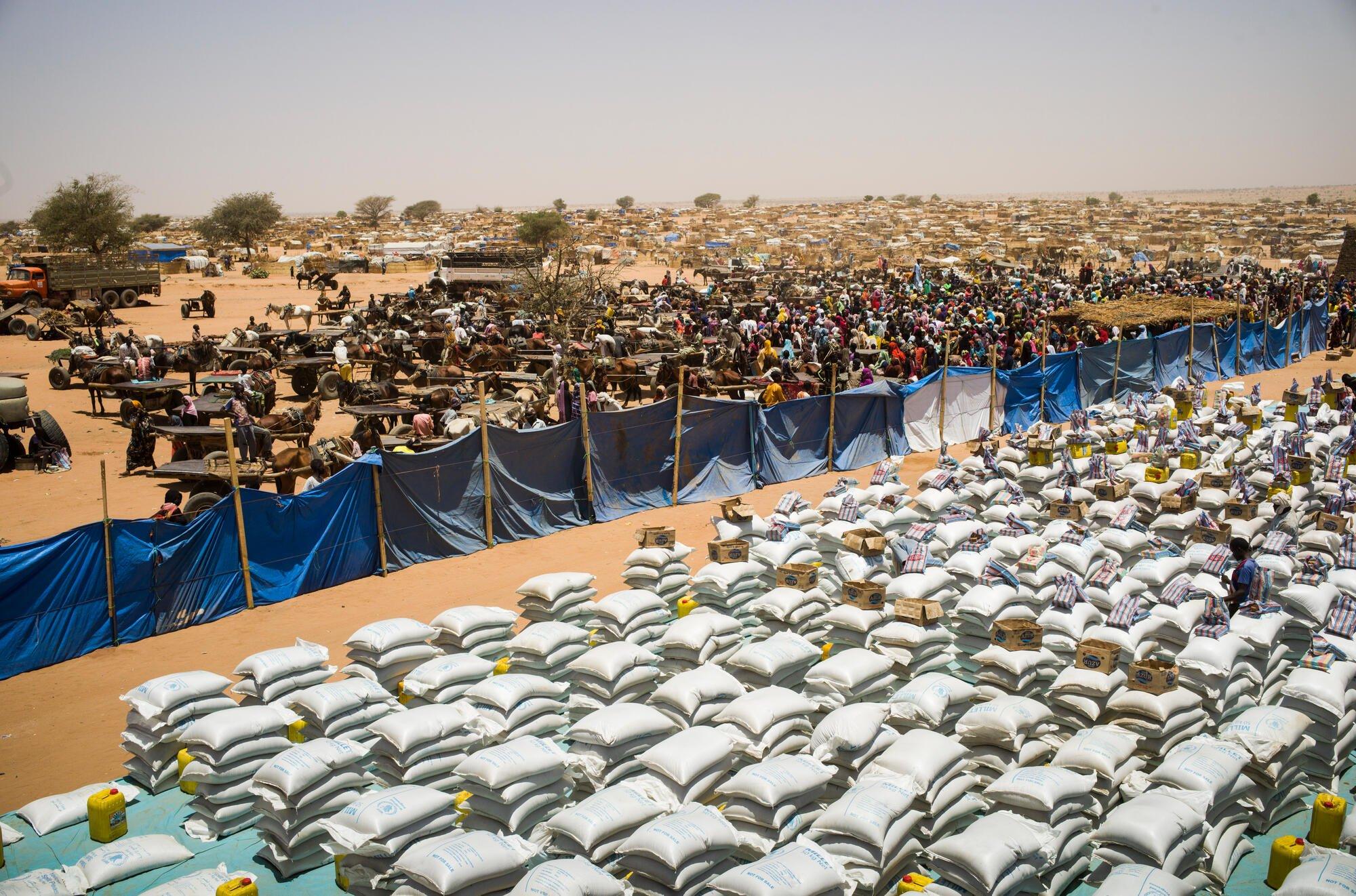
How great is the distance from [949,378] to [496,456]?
10.0 m

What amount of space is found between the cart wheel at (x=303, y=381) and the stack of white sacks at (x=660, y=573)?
14686 millimetres

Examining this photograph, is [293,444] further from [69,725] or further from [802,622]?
[802,622]

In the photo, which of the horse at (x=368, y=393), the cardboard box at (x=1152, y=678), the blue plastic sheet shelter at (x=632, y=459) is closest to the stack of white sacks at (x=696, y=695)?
the cardboard box at (x=1152, y=678)

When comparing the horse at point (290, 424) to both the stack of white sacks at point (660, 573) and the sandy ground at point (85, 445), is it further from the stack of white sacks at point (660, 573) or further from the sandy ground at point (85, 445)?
the stack of white sacks at point (660, 573)

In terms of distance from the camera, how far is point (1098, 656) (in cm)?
809

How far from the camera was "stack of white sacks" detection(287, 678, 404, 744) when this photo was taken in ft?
24.4

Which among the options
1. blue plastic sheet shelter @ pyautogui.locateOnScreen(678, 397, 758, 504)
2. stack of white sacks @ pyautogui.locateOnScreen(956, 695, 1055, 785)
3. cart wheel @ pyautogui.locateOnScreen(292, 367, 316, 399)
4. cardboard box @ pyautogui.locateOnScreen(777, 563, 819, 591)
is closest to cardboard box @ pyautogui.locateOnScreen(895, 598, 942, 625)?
cardboard box @ pyautogui.locateOnScreen(777, 563, 819, 591)

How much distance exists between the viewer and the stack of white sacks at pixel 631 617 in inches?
368

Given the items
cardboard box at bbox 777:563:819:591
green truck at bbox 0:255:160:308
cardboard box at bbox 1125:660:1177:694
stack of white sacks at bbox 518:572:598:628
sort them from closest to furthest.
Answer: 1. cardboard box at bbox 1125:660:1177:694
2. stack of white sacks at bbox 518:572:598:628
3. cardboard box at bbox 777:563:819:591
4. green truck at bbox 0:255:160:308

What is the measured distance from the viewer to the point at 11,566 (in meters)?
9.20

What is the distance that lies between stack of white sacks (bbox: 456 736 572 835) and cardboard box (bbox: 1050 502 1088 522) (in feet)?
27.6

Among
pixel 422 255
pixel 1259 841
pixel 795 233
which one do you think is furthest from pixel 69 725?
pixel 795 233

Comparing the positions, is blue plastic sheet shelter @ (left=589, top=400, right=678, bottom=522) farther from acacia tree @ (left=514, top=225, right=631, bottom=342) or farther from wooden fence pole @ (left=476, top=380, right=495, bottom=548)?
acacia tree @ (left=514, top=225, right=631, bottom=342)

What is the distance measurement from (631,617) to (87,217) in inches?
2170
